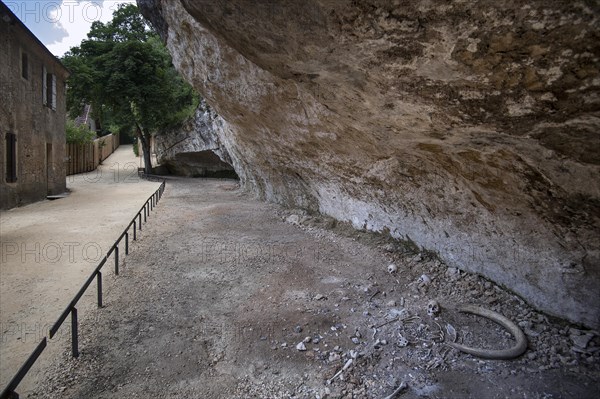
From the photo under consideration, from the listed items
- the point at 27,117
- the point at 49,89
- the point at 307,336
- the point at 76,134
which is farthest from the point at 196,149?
the point at 307,336

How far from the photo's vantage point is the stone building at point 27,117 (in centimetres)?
1080

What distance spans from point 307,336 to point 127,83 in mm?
21077

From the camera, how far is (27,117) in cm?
1230

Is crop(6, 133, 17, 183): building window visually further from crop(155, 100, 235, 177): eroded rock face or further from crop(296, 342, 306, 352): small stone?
crop(296, 342, 306, 352): small stone

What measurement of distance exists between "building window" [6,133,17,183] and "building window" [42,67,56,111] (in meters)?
3.16

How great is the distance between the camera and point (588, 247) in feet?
12.3

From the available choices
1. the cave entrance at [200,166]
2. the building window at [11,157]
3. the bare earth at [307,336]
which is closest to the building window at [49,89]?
the building window at [11,157]

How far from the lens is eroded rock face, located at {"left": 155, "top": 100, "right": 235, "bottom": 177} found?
68.0 ft

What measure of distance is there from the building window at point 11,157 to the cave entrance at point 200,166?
1172cm

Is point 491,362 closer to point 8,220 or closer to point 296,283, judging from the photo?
point 296,283

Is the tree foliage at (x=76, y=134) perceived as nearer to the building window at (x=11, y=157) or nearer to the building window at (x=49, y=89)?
the building window at (x=49, y=89)

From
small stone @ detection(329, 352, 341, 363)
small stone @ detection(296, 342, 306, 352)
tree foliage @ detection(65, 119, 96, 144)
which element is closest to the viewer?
small stone @ detection(329, 352, 341, 363)

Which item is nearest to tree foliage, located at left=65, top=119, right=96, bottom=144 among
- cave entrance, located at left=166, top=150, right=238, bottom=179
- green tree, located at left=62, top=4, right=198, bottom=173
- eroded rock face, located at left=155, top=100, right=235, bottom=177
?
green tree, located at left=62, top=4, right=198, bottom=173

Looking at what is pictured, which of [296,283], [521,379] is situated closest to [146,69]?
[296,283]
